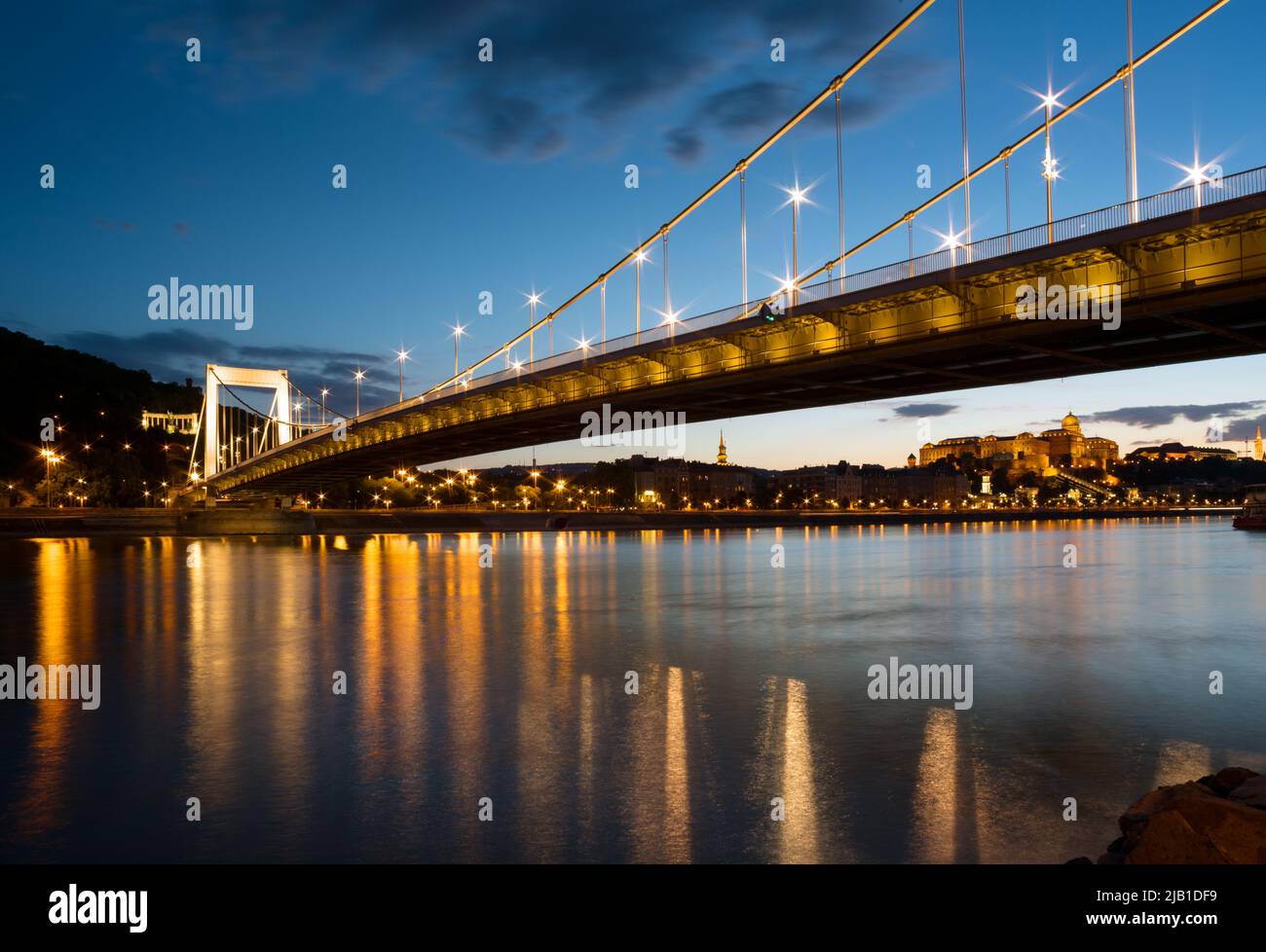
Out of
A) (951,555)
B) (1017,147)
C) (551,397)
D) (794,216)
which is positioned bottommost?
(951,555)

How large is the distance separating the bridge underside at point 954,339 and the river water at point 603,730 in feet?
25.8

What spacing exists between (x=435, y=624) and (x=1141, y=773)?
14.5m

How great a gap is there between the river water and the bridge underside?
785cm

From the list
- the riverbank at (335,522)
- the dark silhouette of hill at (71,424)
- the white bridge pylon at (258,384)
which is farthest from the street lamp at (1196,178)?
the dark silhouette of hill at (71,424)

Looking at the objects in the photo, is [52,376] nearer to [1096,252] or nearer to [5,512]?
[5,512]

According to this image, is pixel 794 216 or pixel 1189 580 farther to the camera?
pixel 794 216

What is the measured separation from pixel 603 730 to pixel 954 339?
68.9 ft

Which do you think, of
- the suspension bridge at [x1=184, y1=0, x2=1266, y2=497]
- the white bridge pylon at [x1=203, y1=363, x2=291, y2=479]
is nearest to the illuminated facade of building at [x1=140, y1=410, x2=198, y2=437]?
the white bridge pylon at [x1=203, y1=363, x2=291, y2=479]

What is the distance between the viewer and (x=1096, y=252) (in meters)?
23.1

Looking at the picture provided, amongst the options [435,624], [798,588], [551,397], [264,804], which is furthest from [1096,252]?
[551,397]

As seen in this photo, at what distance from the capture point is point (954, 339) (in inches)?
1080

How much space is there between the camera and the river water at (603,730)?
693 cm

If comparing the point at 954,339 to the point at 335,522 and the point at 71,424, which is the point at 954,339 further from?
the point at 71,424

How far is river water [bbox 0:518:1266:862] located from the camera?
6.93 metres
